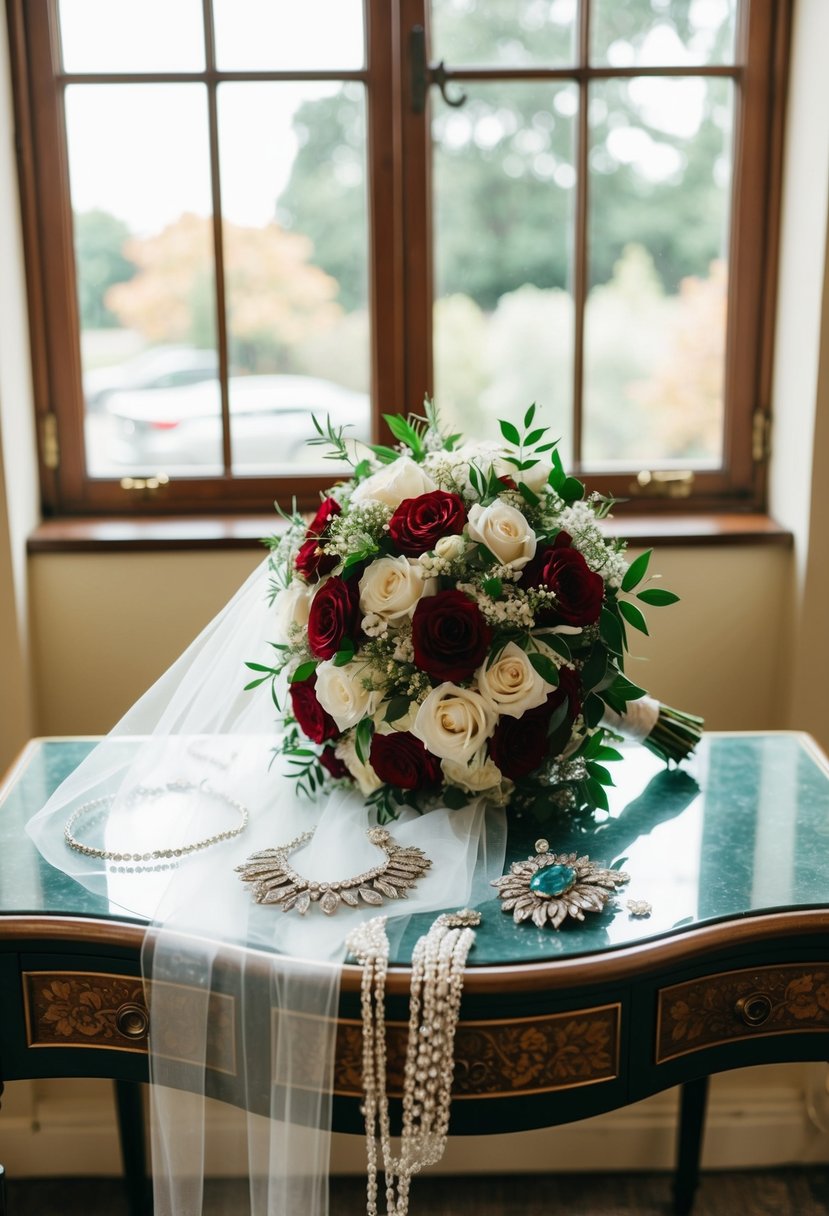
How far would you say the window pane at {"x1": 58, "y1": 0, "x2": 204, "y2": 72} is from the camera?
2127mm

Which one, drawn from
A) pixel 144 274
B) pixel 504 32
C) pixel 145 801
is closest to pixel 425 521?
pixel 145 801

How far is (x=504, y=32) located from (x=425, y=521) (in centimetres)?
119

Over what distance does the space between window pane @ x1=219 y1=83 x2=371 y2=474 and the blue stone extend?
1.10 m

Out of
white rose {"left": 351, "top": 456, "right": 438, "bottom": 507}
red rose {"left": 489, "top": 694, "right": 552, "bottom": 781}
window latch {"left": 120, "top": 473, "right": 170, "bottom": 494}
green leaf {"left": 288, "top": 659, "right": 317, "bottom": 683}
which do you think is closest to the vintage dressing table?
red rose {"left": 489, "top": 694, "right": 552, "bottom": 781}

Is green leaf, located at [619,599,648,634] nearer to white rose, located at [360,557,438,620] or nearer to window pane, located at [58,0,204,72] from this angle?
white rose, located at [360,557,438,620]

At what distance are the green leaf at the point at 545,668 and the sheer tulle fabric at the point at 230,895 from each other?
206mm

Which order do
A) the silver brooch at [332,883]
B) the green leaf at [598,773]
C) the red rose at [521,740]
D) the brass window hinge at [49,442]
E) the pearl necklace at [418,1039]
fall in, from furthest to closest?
the brass window hinge at [49,442], the green leaf at [598,773], the red rose at [521,740], the silver brooch at [332,883], the pearl necklace at [418,1039]

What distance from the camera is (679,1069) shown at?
51.5 inches

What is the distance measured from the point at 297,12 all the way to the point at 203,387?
2.21 feet

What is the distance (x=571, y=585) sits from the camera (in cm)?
138

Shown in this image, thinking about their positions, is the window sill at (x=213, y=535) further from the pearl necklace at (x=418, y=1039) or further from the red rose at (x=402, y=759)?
the pearl necklace at (x=418, y=1039)

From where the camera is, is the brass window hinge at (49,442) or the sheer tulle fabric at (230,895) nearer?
the sheer tulle fabric at (230,895)

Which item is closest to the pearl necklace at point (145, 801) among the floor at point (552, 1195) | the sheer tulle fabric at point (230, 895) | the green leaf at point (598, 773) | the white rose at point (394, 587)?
the sheer tulle fabric at point (230, 895)

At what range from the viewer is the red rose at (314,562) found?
146 cm
